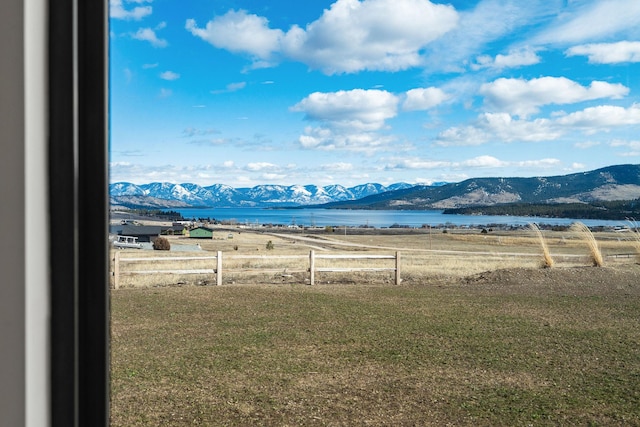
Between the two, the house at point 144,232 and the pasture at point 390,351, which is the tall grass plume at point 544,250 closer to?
the pasture at point 390,351

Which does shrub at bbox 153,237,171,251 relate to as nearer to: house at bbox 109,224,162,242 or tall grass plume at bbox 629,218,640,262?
house at bbox 109,224,162,242

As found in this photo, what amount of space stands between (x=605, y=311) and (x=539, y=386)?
1.43 m

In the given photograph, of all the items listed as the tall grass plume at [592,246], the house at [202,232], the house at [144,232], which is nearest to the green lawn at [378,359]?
the tall grass plume at [592,246]

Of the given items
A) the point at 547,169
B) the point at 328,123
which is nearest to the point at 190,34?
the point at 328,123

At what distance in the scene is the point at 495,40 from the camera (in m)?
4.02

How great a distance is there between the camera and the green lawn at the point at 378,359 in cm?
166

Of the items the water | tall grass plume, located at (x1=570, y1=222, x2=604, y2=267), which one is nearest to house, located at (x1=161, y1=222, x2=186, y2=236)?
the water

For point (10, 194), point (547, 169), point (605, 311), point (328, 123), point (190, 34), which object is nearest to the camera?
point (10, 194)

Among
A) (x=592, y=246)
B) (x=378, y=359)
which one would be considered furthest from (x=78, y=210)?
(x=592, y=246)

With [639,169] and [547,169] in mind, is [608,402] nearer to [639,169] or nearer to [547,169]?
[639,169]

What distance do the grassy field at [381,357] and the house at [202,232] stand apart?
3706 millimetres

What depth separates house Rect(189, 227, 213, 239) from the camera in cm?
743

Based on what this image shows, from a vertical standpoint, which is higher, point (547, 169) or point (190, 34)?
point (190, 34)

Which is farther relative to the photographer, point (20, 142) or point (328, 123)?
point (328, 123)
